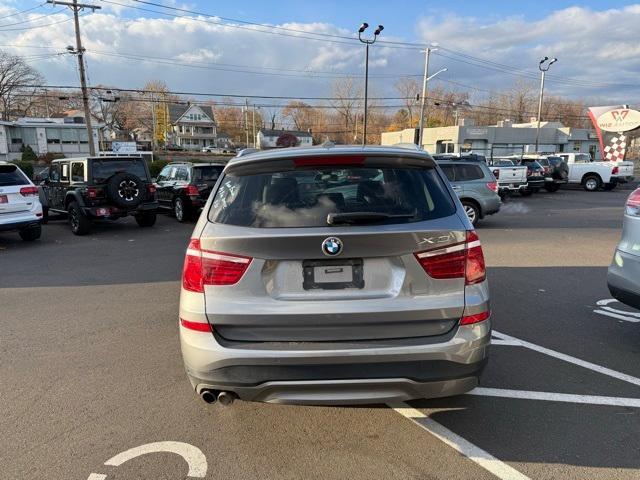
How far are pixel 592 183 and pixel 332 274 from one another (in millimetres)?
26773

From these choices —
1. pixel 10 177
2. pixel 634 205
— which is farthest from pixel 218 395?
pixel 10 177

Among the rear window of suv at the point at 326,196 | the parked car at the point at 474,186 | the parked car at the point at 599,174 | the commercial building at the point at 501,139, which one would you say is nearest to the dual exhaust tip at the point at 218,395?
the rear window of suv at the point at 326,196

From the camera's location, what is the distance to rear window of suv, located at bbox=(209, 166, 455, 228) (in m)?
2.70

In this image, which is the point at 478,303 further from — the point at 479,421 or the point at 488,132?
the point at 488,132

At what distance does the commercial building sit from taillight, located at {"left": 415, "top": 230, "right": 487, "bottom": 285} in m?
48.3

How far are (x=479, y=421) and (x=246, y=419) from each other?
61.6 inches

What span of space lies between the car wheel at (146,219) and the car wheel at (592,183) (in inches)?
888

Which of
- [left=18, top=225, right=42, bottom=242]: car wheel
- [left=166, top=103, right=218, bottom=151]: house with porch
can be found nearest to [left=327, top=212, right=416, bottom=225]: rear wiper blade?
[left=18, top=225, right=42, bottom=242]: car wheel

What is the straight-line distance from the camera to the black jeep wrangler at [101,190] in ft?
36.7

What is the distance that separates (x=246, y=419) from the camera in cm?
322

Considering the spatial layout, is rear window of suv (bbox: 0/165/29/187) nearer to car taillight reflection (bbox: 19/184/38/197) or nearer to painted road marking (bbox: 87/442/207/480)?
car taillight reflection (bbox: 19/184/38/197)

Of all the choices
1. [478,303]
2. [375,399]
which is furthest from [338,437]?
[478,303]

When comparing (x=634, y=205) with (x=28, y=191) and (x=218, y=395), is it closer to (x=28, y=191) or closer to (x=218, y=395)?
(x=218, y=395)

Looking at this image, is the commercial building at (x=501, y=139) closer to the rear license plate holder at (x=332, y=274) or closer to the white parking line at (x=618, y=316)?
the white parking line at (x=618, y=316)
